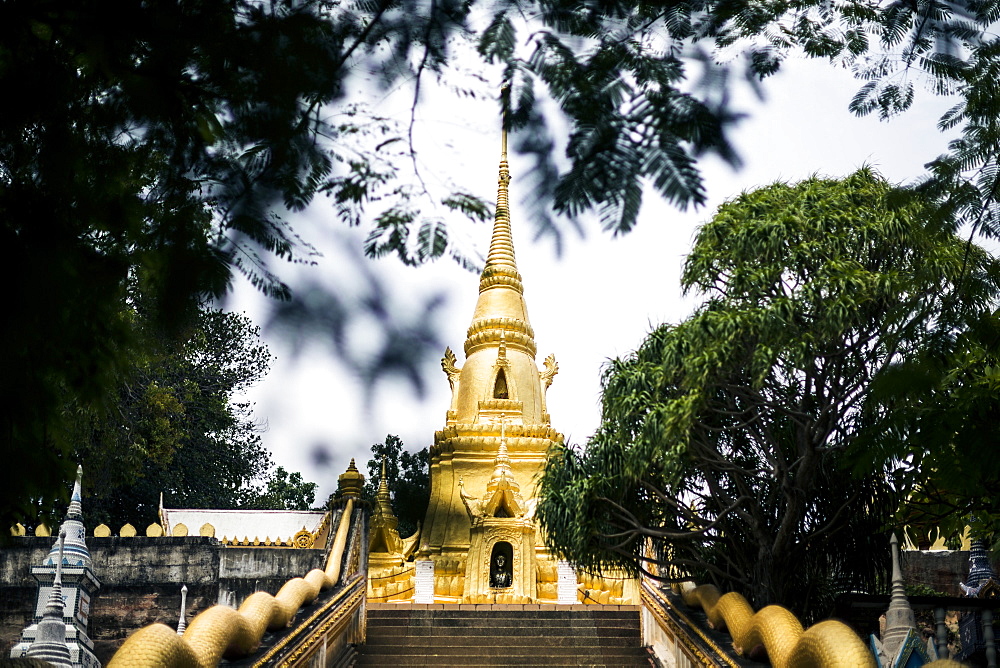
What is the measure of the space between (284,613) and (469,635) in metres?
4.26

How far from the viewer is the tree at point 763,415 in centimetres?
1045

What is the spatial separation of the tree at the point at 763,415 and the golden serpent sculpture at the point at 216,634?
3231 millimetres

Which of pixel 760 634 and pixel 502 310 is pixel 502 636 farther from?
pixel 502 310

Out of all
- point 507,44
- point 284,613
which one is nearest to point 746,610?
point 284,613

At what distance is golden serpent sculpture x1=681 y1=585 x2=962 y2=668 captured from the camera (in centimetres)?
668

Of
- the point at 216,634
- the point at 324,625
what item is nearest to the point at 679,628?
the point at 324,625

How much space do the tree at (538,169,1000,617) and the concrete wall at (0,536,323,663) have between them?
544 centimetres

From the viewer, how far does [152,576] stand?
→ 53.5 ft

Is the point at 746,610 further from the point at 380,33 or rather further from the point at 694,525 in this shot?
the point at 380,33

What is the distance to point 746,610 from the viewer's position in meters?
9.62

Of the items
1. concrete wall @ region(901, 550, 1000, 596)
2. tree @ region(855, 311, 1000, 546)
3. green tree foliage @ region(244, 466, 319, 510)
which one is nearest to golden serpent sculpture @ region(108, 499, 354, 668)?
tree @ region(855, 311, 1000, 546)

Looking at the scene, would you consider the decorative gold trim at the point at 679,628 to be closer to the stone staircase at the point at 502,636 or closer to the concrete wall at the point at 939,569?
the stone staircase at the point at 502,636

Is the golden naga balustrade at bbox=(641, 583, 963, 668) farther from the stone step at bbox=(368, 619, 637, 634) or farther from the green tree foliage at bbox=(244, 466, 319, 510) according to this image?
the green tree foliage at bbox=(244, 466, 319, 510)

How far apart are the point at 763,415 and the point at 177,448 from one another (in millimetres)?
Answer: 18856
